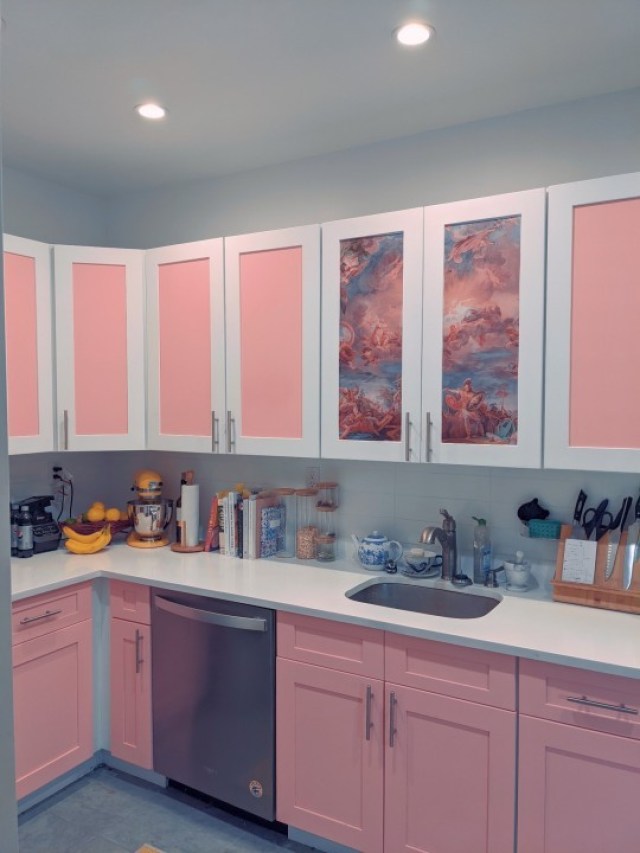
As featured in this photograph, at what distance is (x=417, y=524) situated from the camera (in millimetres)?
2635

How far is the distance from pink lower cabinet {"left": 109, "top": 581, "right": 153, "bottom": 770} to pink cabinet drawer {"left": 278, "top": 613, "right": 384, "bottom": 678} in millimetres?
672

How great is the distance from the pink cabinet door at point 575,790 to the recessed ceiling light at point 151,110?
2.40m

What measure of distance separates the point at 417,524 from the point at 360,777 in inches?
37.8

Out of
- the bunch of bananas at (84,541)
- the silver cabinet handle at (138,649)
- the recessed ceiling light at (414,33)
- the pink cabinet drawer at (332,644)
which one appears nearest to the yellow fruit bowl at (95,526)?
the bunch of bananas at (84,541)

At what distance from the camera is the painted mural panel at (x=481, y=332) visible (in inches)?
83.0

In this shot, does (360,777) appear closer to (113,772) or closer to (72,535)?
(113,772)

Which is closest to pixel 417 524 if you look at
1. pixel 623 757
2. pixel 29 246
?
pixel 623 757

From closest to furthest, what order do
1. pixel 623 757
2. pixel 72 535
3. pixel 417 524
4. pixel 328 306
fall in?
pixel 623 757 → pixel 328 306 → pixel 417 524 → pixel 72 535

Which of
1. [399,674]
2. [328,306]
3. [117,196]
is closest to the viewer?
[399,674]

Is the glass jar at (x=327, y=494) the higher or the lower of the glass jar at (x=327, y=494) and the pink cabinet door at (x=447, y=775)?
the higher

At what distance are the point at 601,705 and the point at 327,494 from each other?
1.40 m

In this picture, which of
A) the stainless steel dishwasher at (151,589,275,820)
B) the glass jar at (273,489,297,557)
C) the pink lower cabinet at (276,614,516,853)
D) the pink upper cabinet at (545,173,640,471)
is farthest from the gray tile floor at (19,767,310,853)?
the pink upper cabinet at (545,173,640,471)

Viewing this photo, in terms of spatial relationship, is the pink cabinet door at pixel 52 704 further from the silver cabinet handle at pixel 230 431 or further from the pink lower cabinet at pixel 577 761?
the pink lower cabinet at pixel 577 761

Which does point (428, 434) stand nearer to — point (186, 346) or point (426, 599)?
point (426, 599)
